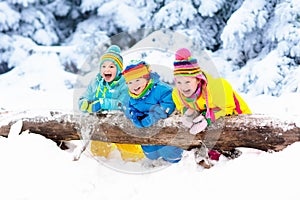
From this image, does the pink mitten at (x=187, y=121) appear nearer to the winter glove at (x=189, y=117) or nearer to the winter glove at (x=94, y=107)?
the winter glove at (x=189, y=117)

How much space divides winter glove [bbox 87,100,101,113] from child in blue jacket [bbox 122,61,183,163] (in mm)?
465

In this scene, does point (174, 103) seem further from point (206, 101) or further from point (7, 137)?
point (7, 137)

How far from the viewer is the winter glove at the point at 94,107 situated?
3.82 m

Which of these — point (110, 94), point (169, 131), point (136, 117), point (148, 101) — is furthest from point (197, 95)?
point (110, 94)

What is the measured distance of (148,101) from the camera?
11.3ft

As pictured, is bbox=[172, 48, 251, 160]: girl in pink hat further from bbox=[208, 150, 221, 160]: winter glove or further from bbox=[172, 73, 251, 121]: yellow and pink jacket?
bbox=[208, 150, 221, 160]: winter glove

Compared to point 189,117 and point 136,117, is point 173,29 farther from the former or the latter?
point 189,117

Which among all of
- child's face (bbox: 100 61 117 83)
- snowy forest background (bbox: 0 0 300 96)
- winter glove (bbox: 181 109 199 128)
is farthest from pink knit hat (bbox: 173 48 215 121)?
snowy forest background (bbox: 0 0 300 96)

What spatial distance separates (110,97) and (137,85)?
0.60 meters

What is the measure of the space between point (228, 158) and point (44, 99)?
5205mm

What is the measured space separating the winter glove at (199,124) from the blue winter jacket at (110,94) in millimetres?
907

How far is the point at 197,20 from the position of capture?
8523 mm

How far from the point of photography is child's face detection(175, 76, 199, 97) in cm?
303

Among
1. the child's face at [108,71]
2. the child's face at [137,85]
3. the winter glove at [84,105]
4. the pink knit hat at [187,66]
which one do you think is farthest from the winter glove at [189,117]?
the winter glove at [84,105]
